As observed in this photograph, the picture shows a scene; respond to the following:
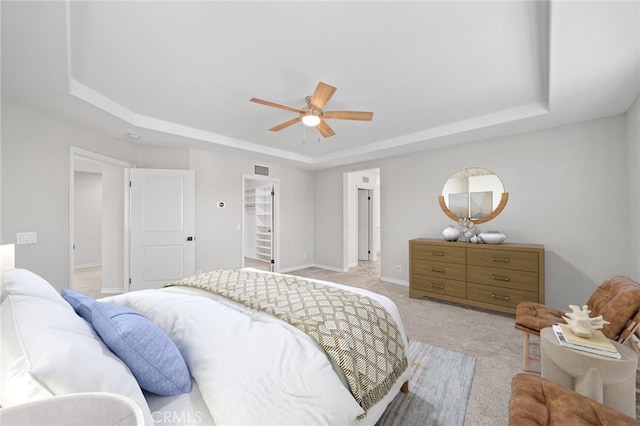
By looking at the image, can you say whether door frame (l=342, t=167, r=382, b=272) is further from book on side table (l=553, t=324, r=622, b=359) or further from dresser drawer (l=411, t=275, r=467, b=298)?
book on side table (l=553, t=324, r=622, b=359)

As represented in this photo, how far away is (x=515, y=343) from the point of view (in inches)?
99.4

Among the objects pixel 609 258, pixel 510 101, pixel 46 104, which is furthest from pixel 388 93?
pixel 46 104

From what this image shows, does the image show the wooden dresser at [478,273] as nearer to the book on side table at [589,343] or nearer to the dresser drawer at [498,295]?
the dresser drawer at [498,295]

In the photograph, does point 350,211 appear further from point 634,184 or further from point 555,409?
point 555,409

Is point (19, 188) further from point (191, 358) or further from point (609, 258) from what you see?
point (609, 258)

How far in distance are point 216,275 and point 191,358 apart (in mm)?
1174

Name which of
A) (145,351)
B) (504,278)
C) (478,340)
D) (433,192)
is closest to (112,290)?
(145,351)

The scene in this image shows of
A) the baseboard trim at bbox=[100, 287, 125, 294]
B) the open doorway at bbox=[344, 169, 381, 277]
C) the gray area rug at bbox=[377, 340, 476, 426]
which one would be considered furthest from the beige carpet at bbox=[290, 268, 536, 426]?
the baseboard trim at bbox=[100, 287, 125, 294]

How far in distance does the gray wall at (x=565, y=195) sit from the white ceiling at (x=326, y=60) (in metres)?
0.28

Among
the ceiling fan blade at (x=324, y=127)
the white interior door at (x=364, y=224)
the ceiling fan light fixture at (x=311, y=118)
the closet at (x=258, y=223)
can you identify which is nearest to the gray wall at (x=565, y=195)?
the ceiling fan blade at (x=324, y=127)

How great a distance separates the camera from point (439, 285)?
11.9 ft

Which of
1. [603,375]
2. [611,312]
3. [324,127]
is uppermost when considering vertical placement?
[324,127]

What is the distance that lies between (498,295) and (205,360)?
346 cm

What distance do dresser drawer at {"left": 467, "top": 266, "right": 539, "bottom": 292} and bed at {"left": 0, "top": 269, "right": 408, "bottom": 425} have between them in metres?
2.39
